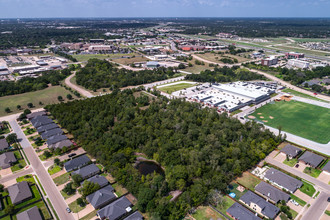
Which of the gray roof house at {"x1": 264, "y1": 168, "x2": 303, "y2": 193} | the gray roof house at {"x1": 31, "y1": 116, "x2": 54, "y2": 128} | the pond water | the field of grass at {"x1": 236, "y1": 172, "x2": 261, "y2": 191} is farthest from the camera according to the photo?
the gray roof house at {"x1": 31, "y1": 116, "x2": 54, "y2": 128}

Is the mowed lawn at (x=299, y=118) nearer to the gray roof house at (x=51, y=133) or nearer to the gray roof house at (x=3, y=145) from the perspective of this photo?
the gray roof house at (x=51, y=133)

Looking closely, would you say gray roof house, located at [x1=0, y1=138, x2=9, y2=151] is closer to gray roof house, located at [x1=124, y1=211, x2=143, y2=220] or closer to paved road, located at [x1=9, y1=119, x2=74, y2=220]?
paved road, located at [x1=9, y1=119, x2=74, y2=220]

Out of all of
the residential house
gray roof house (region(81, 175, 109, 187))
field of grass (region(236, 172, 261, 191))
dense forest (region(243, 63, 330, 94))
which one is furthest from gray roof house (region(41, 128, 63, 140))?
dense forest (region(243, 63, 330, 94))

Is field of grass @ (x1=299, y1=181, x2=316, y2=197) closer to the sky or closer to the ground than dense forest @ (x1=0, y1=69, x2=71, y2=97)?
closer to the ground

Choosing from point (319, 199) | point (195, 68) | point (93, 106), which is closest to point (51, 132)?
point (93, 106)

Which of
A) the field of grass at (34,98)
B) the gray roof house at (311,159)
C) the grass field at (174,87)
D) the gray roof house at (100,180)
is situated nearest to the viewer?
the gray roof house at (100,180)

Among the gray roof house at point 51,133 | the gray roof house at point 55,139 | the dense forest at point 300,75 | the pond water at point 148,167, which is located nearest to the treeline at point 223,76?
the dense forest at point 300,75

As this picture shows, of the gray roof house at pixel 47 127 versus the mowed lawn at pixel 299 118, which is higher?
the gray roof house at pixel 47 127

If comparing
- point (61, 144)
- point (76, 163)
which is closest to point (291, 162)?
point (76, 163)
